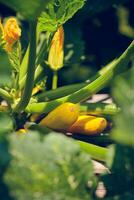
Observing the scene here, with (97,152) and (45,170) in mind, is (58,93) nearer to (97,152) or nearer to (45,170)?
(97,152)

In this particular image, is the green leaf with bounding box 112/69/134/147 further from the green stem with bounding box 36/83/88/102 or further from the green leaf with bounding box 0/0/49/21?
the green stem with bounding box 36/83/88/102

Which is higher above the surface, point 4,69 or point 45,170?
point 4,69

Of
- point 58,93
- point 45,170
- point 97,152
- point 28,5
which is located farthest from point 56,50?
point 45,170

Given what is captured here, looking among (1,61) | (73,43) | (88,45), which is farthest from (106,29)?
(1,61)

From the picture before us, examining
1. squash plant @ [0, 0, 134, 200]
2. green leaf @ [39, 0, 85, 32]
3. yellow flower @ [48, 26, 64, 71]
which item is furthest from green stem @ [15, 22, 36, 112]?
yellow flower @ [48, 26, 64, 71]

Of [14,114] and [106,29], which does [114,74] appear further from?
[106,29]
